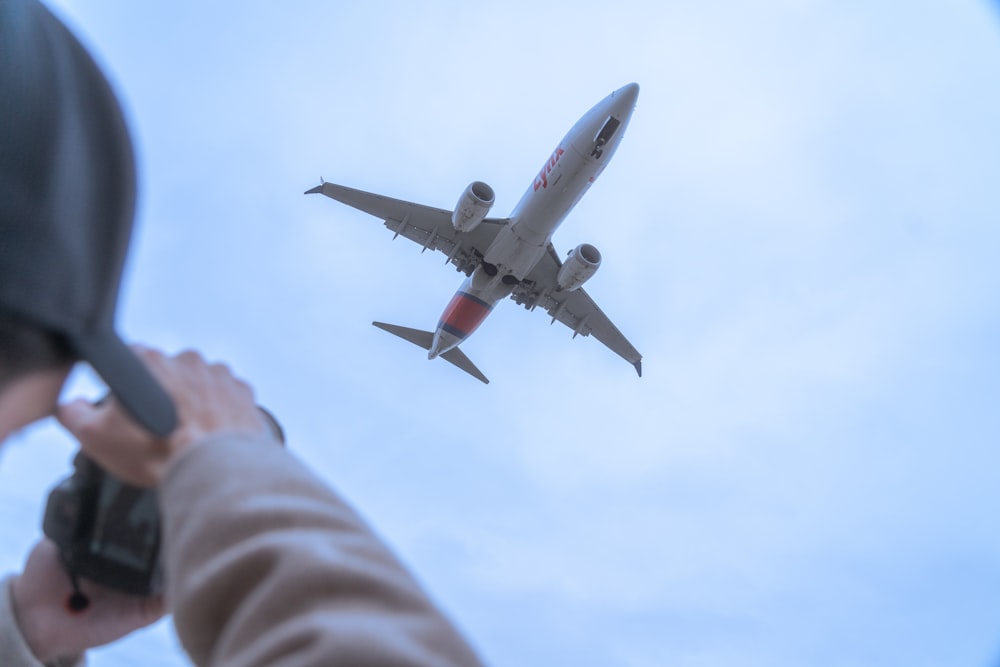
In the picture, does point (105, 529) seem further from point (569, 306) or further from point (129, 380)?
point (569, 306)

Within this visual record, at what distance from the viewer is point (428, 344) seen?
68.6 feet

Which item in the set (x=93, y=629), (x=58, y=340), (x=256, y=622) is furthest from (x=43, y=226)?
(x=93, y=629)

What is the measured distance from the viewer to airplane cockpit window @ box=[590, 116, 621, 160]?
13977 mm

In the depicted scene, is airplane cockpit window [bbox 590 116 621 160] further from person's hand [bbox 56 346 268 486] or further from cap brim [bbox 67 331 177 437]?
cap brim [bbox 67 331 177 437]

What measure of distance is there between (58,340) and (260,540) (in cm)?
27

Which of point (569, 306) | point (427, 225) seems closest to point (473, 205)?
point (427, 225)

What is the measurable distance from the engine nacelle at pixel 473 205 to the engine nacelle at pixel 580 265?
2334mm

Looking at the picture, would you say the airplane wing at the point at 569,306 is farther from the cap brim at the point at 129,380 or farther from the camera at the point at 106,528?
the cap brim at the point at 129,380

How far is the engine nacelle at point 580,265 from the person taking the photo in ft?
52.3

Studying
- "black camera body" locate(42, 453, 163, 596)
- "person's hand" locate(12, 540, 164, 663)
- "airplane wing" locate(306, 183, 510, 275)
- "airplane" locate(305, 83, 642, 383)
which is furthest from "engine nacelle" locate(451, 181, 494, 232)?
"black camera body" locate(42, 453, 163, 596)

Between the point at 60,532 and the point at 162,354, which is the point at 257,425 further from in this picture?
the point at 60,532

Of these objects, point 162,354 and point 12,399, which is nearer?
point 12,399

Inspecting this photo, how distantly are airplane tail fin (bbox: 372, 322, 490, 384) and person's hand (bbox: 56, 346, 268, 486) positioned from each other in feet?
64.0

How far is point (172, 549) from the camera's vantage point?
697 mm
